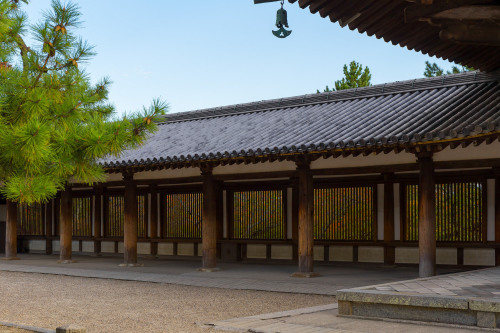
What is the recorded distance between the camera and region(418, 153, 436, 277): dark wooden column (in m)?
11.2

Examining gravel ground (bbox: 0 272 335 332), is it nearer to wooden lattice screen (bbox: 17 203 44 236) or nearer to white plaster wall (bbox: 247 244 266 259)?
white plaster wall (bbox: 247 244 266 259)

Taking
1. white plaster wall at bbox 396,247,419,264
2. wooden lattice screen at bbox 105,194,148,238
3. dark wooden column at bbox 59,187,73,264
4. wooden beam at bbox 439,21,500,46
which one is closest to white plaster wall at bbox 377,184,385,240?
white plaster wall at bbox 396,247,419,264

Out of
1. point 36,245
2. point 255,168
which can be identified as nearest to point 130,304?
point 255,168

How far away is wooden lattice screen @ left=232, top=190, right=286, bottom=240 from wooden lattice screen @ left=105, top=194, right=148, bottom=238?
305 centimetres

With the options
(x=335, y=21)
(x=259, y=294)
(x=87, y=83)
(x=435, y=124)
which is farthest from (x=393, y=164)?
(x=87, y=83)

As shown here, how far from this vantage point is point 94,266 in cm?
1620

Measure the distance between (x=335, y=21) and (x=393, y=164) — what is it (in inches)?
188

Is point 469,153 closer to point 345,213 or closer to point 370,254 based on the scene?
point 370,254

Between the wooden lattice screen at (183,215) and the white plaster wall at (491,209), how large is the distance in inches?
285

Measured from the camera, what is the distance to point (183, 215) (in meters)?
17.7

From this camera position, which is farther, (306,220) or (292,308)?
(306,220)

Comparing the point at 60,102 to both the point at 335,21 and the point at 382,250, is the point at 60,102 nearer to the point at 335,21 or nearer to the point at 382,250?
the point at 335,21

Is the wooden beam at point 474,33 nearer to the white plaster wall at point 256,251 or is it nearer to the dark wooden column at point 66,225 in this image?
the white plaster wall at point 256,251

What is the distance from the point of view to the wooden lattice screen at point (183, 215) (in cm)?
1739
